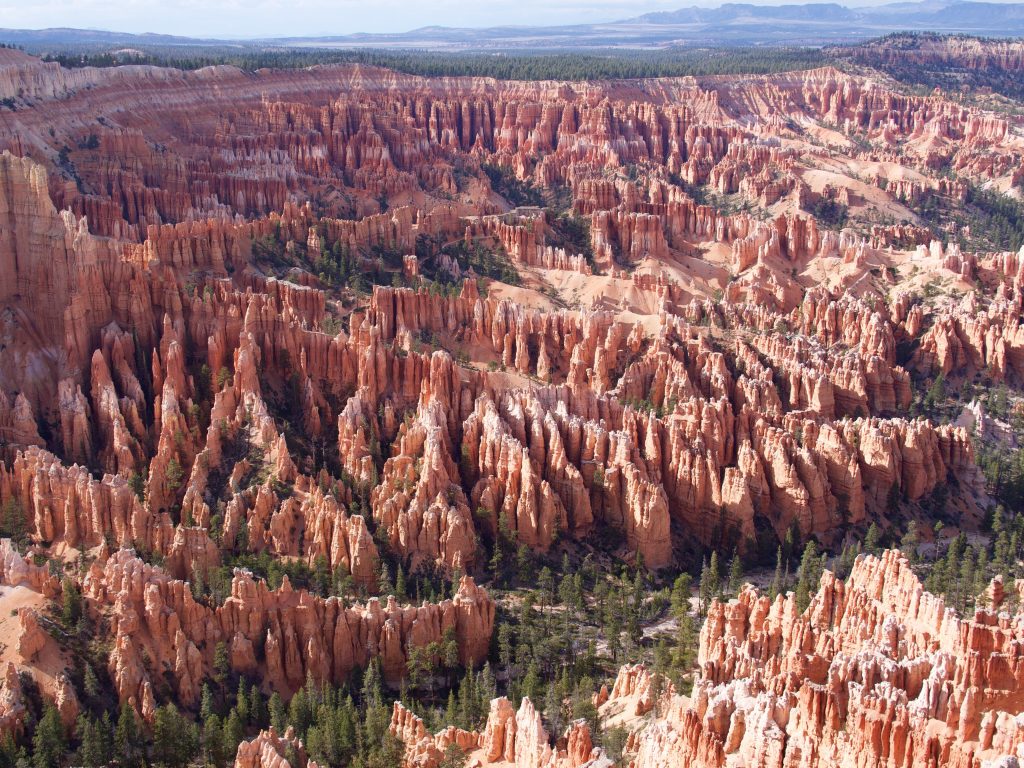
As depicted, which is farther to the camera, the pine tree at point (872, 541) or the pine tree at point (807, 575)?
the pine tree at point (872, 541)

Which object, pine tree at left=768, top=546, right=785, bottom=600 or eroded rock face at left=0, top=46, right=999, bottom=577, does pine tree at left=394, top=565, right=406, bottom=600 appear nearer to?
eroded rock face at left=0, top=46, right=999, bottom=577

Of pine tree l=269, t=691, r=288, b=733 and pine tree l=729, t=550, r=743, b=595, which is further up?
pine tree l=269, t=691, r=288, b=733

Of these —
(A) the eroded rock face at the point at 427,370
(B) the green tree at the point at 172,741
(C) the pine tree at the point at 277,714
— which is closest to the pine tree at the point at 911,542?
(A) the eroded rock face at the point at 427,370

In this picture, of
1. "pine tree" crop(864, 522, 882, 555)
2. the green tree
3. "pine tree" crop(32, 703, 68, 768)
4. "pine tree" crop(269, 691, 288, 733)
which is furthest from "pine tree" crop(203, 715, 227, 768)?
"pine tree" crop(864, 522, 882, 555)

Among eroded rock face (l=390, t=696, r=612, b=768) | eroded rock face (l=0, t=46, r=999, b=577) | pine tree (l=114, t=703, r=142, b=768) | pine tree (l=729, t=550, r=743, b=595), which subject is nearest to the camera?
eroded rock face (l=390, t=696, r=612, b=768)

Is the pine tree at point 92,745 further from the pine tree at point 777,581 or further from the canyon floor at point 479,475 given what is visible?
the pine tree at point 777,581

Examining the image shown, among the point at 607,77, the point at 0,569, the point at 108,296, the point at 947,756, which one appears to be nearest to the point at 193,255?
the point at 108,296

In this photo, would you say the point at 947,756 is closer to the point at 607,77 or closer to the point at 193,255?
the point at 193,255

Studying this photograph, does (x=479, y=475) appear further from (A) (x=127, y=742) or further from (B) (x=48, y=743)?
(B) (x=48, y=743)
